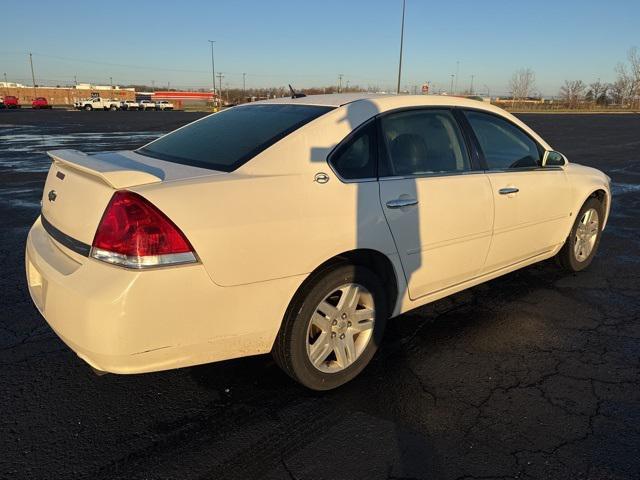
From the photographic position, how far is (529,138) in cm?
423

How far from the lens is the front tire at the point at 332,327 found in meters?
2.64

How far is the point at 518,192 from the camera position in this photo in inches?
150

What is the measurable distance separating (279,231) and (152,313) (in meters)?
0.70

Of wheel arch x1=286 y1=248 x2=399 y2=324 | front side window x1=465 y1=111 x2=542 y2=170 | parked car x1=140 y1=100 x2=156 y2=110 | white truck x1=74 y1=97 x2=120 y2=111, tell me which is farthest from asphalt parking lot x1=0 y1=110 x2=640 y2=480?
parked car x1=140 y1=100 x2=156 y2=110

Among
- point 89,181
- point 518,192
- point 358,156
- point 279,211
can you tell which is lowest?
point 518,192

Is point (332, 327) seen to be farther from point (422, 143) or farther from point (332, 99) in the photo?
point (332, 99)

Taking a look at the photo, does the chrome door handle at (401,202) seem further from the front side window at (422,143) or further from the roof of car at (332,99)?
the roof of car at (332,99)

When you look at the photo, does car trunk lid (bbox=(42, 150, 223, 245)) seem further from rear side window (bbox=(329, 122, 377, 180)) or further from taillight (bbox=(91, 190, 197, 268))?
rear side window (bbox=(329, 122, 377, 180))

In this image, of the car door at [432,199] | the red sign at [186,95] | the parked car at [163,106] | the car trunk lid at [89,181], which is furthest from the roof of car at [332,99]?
the red sign at [186,95]

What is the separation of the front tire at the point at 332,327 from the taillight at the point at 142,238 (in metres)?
0.71

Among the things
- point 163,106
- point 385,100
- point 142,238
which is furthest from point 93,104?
point 142,238

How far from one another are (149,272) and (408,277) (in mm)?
1611

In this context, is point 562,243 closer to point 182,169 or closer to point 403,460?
point 403,460

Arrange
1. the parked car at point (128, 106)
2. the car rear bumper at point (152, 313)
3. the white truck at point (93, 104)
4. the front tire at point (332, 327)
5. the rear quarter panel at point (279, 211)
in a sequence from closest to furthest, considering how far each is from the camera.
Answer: the car rear bumper at point (152, 313)
the rear quarter panel at point (279, 211)
the front tire at point (332, 327)
the white truck at point (93, 104)
the parked car at point (128, 106)
